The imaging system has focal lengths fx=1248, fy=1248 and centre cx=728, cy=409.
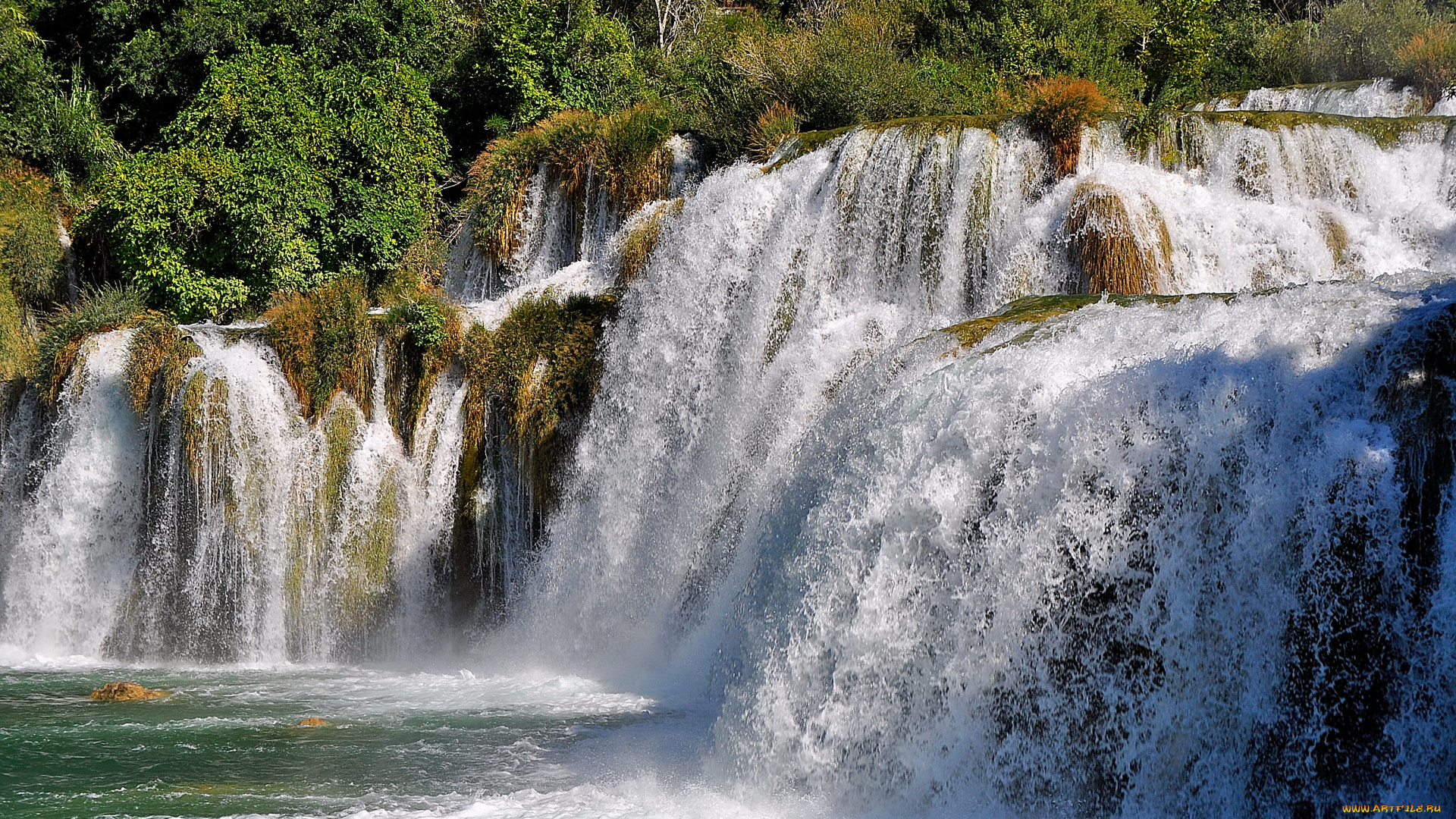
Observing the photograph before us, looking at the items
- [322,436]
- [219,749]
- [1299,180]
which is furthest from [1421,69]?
[219,749]

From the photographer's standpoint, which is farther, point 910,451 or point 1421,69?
point 1421,69

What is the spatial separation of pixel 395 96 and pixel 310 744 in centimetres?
1251

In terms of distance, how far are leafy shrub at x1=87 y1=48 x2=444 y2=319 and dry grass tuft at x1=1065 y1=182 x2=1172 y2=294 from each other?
9.75m

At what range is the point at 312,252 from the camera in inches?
679

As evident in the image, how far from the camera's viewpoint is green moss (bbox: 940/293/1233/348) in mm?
8430

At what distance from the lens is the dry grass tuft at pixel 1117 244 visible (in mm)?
10773

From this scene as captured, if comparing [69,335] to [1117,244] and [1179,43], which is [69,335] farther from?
[1179,43]

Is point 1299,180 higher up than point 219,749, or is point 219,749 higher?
point 1299,180

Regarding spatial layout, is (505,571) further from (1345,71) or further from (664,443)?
(1345,71)

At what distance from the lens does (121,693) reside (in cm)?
1083

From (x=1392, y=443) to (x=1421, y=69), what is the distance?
10781 millimetres

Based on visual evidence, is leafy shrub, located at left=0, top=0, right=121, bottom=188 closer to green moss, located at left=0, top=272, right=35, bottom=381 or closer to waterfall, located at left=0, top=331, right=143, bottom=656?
green moss, located at left=0, top=272, right=35, bottom=381

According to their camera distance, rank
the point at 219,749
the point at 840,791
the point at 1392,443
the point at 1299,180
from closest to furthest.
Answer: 1. the point at 1392,443
2. the point at 840,791
3. the point at 219,749
4. the point at 1299,180

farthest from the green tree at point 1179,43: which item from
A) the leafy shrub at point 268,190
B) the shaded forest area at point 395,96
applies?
the leafy shrub at point 268,190
